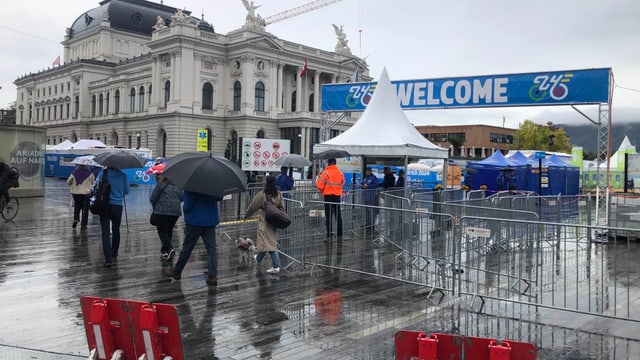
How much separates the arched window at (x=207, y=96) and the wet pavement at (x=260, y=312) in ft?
198

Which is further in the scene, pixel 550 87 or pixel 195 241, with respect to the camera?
pixel 550 87

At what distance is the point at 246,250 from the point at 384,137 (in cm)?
677

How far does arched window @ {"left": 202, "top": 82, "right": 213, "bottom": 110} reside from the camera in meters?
69.4

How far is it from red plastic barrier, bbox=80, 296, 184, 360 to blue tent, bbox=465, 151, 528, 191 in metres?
28.8

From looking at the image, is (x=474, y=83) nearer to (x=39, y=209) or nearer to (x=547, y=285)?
(x=547, y=285)

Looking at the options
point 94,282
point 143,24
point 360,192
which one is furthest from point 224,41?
point 94,282

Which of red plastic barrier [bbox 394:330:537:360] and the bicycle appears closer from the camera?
red plastic barrier [bbox 394:330:537:360]

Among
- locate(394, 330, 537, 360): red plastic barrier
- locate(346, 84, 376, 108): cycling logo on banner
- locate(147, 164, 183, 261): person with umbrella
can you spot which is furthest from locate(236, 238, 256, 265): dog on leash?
locate(346, 84, 376, 108): cycling logo on banner

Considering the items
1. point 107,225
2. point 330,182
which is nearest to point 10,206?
point 107,225

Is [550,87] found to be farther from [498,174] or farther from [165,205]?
[498,174]

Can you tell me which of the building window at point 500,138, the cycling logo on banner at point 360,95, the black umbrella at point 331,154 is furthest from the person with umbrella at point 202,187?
the building window at point 500,138

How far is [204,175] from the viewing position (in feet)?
25.3

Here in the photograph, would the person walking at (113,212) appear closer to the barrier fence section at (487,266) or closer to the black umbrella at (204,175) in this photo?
the black umbrella at (204,175)

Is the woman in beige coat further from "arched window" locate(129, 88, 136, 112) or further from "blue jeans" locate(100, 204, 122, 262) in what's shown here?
"arched window" locate(129, 88, 136, 112)
